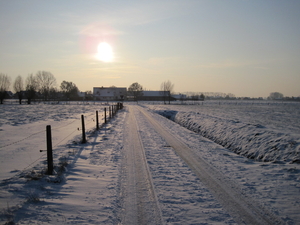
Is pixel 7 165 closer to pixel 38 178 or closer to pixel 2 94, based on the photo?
pixel 38 178

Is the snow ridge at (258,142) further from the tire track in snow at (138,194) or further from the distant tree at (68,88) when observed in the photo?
the distant tree at (68,88)

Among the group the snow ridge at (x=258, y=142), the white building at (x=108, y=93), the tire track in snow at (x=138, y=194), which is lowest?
the tire track in snow at (x=138, y=194)

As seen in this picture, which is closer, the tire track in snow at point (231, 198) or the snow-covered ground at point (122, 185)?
the tire track in snow at point (231, 198)

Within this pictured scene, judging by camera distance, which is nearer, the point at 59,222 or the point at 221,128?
the point at 59,222

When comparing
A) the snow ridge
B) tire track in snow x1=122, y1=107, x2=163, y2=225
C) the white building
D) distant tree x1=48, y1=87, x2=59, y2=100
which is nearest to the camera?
tire track in snow x1=122, y1=107, x2=163, y2=225

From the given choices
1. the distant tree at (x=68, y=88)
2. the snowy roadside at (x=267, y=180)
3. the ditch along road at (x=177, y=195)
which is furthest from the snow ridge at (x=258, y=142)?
the distant tree at (x=68, y=88)

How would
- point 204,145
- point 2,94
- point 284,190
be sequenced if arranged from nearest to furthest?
A: 1. point 284,190
2. point 204,145
3. point 2,94

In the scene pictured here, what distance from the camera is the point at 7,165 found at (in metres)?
7.76

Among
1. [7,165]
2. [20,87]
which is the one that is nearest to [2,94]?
[20,87]

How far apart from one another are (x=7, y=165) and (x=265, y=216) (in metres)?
8.50

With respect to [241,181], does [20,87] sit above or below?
above

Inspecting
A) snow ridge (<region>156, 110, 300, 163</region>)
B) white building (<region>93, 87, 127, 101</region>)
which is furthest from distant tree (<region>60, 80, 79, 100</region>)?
snow ridge (<region>156, 110, 300, 163</region>)

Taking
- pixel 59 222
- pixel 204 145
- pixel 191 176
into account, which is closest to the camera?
pixel 59 222

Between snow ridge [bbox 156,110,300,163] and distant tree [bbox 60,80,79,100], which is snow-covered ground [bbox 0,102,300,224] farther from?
distant tree [bbox 60,80,79,100]
